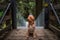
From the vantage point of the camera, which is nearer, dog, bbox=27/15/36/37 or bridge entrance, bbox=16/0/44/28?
dog, bbox=27/15/36/37

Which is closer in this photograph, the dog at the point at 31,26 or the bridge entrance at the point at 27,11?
the dog at the point at 31,26

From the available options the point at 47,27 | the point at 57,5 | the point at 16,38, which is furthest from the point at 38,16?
the point at 16,38

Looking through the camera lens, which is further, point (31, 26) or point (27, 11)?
point (27, 11)

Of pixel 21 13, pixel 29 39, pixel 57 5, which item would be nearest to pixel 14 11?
pixel 57 5

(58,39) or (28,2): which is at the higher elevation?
(28,2)

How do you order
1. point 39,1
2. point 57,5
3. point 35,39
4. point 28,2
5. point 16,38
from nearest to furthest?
point 35,39 → point 16,38 → point 57,5 → point 39,1 → point 28,2

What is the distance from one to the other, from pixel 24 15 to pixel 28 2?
907 mm

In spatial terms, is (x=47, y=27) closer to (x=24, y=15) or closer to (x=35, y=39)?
(x=35, y=39)

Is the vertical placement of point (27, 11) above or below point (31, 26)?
above

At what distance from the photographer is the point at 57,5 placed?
5.86 metres

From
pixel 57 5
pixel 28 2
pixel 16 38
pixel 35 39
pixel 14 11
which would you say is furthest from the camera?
pixel 28 2

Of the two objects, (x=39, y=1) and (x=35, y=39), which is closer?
(x=35, y=39)

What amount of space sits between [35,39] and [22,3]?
513cm

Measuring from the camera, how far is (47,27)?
7.00m
